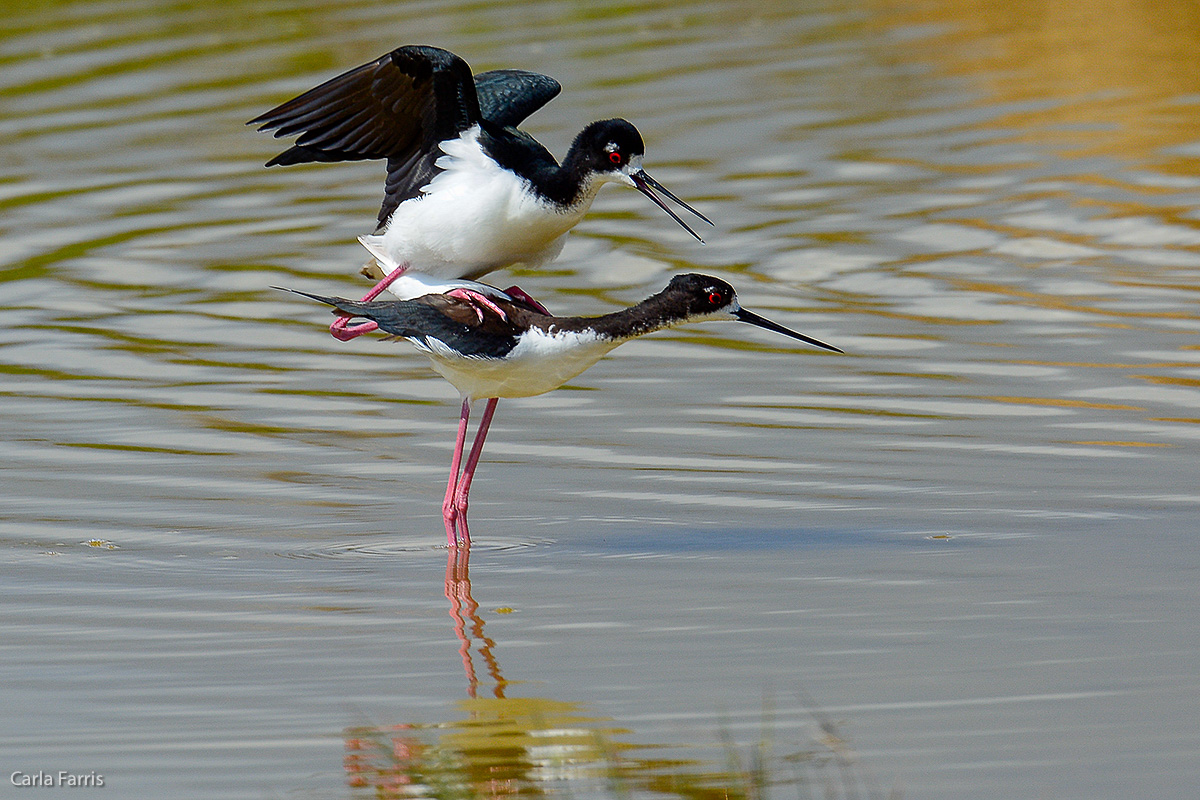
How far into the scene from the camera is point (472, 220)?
7.69 metres

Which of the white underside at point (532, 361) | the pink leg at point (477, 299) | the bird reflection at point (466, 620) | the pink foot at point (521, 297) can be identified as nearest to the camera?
the bird reflection at point (466, 620)

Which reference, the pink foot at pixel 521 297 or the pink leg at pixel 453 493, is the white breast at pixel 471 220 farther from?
the pink leg at pixel 453 493

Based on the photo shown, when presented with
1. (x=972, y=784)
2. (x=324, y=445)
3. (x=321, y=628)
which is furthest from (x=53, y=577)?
(x=972, y=784)

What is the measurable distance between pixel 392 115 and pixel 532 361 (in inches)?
47.7

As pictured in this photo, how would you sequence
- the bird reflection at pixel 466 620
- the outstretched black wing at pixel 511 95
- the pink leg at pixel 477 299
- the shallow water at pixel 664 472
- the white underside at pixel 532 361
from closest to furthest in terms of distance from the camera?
1. the shallow water at pixel 664 472
2. the bird reflection at pixel 466 620
3. the white underside at pixel 532 361
4. the pink leg at pixel 477 299
5. the outstretched black wing at pixel 511 95

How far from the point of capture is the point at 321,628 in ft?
21.8

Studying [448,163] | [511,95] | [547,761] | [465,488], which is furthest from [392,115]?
[547,761]

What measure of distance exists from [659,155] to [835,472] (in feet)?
21.0

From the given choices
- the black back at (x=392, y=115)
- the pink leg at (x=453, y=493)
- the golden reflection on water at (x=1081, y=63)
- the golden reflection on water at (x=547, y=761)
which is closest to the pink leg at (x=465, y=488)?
the pink leg at (x=453, y=493)

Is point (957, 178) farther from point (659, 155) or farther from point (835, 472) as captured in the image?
point (835, 472)

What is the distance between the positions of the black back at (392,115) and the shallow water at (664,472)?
4.34ft

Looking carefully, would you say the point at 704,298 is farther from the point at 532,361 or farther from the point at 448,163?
the point at 448,163

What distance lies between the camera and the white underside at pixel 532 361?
7.40m

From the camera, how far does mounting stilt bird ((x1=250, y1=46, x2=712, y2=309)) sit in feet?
25.2
